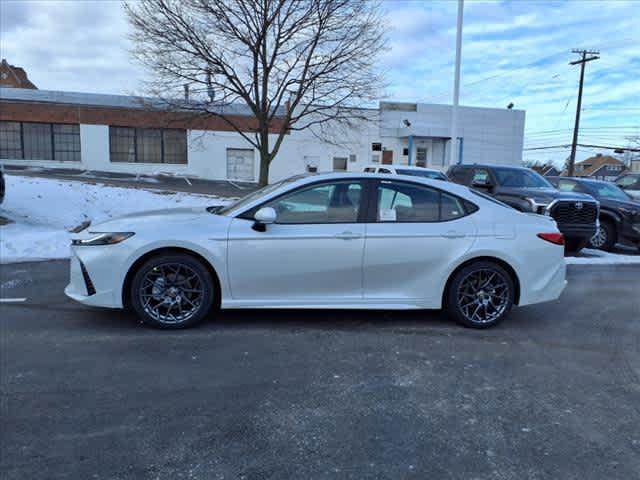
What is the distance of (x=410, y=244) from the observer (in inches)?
198

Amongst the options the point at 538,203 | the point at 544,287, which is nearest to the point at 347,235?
the point at 544,287

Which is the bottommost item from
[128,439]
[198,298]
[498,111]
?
[128,439]

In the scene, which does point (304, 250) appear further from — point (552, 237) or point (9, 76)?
point (9, 76)

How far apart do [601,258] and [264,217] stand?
8.15 m

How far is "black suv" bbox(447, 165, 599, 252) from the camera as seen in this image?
9.84 metres

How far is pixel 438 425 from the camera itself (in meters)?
3.26

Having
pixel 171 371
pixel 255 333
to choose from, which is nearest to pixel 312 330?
pixel 255 333

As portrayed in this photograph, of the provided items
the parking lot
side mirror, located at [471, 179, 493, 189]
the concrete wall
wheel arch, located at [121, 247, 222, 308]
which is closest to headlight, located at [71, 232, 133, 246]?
wheel arch, located at [121, 247, 222, 308]

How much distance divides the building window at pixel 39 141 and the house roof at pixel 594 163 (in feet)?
282

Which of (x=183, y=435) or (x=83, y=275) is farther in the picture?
(x=83, y=275)

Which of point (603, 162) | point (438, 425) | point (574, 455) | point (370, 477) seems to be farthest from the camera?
point (603, 162)

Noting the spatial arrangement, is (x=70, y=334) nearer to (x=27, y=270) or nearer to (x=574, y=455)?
(x=27, y=270)

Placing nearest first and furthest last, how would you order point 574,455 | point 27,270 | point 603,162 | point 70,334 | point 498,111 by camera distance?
point 574,455 → point 70,334 → point 27,270 → point 498,111 → point 603,162

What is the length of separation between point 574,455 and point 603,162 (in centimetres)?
10869
